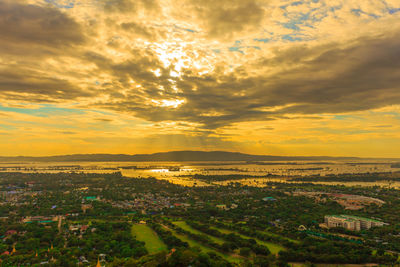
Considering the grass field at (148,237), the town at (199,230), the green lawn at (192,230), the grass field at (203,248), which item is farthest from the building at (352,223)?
the grass field at (148,237)

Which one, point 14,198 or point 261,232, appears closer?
point 261,232

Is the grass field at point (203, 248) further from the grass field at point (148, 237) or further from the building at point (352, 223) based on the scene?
the building at point (352, 223)

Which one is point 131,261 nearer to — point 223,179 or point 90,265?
point 90,265

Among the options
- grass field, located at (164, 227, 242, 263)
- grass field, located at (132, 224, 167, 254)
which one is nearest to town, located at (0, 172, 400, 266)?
grass field, located at (164, 227, 242, 263)

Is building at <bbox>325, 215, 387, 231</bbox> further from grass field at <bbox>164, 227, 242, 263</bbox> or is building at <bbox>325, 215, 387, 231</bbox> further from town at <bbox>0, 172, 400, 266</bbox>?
grass field at <bbox>164, 227, 242, 263</bbox>

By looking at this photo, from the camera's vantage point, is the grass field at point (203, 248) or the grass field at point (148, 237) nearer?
the grass field at point (203, 248)

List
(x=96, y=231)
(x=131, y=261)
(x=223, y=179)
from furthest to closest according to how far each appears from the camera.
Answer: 1. (x=223, y=179)
2. (x=96, y=231)
3. (x=131, y=261)

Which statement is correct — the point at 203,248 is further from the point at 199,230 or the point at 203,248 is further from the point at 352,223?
the point at 352,223

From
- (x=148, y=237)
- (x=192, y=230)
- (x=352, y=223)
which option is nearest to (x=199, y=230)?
(x=192, y=230)

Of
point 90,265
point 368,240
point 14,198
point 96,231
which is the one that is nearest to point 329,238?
point 368,240
